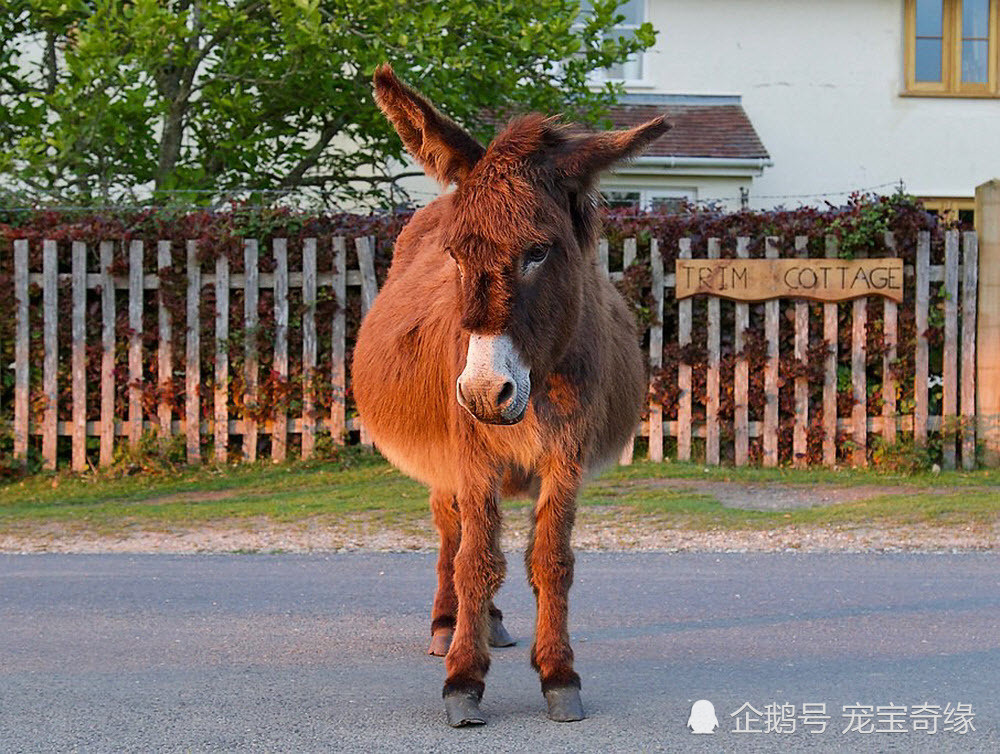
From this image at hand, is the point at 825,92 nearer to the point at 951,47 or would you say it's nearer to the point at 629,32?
the point at 951,47

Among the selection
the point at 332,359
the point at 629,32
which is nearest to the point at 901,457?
the point at 332,359

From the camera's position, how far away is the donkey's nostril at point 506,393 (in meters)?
4.62

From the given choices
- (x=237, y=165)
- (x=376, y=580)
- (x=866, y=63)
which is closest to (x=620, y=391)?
(x=376, y=580)

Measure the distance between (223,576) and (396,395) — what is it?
2.42 meters

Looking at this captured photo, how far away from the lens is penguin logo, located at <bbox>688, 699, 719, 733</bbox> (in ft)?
16.1

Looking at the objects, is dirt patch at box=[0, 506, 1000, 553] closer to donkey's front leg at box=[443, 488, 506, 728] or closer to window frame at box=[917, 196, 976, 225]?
donkey's front leg at box=[443, 488, 506, 728]

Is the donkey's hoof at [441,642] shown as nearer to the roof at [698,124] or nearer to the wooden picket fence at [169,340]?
the wooden picket fence at [169,340]

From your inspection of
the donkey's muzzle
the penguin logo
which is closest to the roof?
the penguin logo

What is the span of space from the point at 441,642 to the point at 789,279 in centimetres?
736

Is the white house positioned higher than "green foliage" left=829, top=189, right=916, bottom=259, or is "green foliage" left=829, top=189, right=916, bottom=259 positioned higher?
the white house

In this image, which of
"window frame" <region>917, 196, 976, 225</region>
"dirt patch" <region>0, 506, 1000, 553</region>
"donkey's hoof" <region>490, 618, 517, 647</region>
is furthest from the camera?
"window frame" <region>917, 196, 976, 225</region>

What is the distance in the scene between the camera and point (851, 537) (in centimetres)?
968

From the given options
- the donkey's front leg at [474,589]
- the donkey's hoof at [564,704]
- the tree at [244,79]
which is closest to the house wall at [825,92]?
the tree at [244,79]

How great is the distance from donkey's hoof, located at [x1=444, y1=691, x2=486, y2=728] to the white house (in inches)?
682
